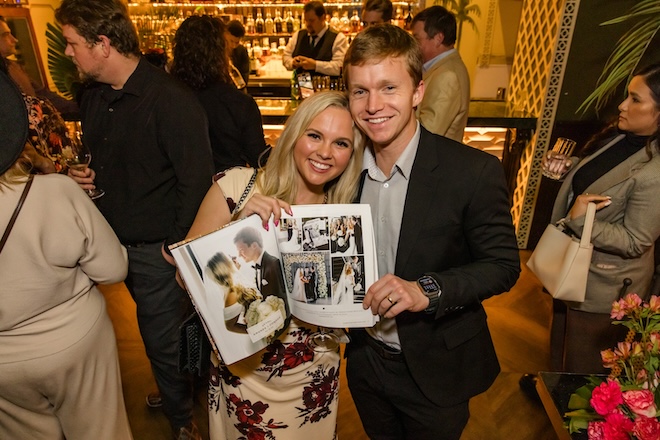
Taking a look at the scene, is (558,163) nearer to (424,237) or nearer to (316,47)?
(424,237)

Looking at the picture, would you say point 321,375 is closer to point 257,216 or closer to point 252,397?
point 252,397

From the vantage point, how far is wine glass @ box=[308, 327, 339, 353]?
1405 mm

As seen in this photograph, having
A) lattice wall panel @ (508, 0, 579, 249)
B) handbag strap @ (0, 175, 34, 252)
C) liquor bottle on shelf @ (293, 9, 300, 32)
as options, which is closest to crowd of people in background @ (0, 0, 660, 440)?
handbag strap @ (0, 175, 34, 252)

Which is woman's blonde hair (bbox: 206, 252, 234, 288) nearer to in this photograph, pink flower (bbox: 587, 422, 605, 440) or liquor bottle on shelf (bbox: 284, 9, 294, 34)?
pink flower (bbox: 587, 422, 605, 440)

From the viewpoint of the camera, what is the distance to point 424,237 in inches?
49.0

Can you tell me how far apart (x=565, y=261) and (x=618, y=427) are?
105 centimetres

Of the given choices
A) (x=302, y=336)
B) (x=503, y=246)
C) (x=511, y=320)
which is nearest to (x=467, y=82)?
(x=511, y=320)

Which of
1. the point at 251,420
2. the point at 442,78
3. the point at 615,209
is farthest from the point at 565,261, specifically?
the point at 442,78

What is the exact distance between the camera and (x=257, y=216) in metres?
1.12

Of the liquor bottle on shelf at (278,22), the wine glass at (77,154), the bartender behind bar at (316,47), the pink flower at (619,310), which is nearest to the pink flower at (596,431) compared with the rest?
the pink flower at (619,310)

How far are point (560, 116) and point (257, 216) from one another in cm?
337

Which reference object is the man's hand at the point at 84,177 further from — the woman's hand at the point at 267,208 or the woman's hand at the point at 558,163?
the woman's hand at the point at 558,163

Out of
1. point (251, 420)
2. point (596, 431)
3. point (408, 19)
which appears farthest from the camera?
point (408, 19)

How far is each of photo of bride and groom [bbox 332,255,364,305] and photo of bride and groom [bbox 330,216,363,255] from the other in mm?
26
